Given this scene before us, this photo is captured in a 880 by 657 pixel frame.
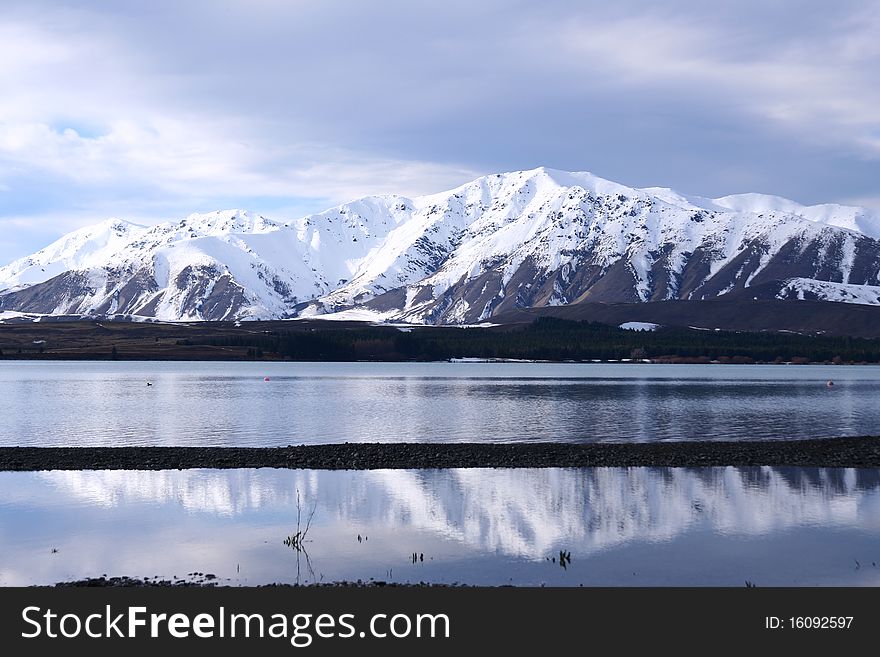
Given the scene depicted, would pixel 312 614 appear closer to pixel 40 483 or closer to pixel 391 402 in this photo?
pixel 40 483

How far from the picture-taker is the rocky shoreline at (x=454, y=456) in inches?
1969

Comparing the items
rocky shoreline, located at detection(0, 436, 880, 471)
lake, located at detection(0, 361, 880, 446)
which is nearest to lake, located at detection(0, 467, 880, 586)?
rocky shoreline, located at detection(0, 436, 880, 471)

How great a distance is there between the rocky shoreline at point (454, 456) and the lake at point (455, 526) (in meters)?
2.29

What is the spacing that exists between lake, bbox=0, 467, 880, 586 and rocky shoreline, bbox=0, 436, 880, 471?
90.1 inches

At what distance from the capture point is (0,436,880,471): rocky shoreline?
164 feet

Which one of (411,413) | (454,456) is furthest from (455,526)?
(411,413)

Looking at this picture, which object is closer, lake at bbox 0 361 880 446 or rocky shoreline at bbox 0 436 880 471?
rocky shoreline at bbox 0 436 880 471

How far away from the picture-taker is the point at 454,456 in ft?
175

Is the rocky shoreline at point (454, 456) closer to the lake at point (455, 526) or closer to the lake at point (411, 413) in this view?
the lake at point (455, 526)

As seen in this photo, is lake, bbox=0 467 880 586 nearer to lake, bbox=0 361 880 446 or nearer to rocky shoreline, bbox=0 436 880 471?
rocky shoreline, bbox=0 436 880 471

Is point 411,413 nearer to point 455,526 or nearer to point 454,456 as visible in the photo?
point 454,456

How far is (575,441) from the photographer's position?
205 ft

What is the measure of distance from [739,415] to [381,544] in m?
61.3

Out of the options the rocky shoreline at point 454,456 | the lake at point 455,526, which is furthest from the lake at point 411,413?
the lake at point 455,526
